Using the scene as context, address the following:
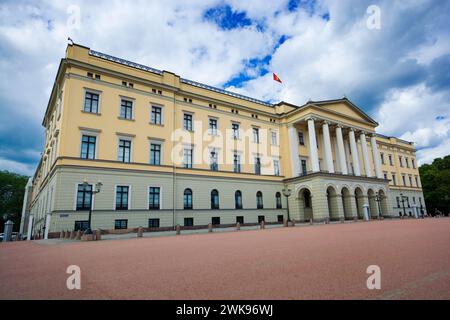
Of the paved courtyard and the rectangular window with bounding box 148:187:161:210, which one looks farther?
the rectangular window with bounding box 148:187:161:210

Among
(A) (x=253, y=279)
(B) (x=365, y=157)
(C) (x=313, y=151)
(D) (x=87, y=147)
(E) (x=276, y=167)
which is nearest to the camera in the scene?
(A) (x=253, y=279)

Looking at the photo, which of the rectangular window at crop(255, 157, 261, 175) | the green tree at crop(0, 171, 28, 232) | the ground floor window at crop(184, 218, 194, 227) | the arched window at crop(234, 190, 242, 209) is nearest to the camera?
the ground floor window at crop(184, 218, 194, 227)

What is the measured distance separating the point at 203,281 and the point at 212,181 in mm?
25018

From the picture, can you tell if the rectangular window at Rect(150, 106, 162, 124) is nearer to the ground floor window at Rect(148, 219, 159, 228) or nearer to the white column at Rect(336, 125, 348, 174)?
the ground floor window at Rect(148, 219, 159, 228)

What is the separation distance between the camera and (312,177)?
32.5 meters

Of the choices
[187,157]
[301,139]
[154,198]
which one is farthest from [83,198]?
[301,139]

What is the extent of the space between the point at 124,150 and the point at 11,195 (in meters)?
55.7

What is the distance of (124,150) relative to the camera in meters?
25.1

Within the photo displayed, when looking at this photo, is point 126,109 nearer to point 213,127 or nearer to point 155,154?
point 155,154

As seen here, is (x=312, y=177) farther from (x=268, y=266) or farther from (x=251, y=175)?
(x=268, y=266)

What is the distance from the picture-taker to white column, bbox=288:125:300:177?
3589 centimetres

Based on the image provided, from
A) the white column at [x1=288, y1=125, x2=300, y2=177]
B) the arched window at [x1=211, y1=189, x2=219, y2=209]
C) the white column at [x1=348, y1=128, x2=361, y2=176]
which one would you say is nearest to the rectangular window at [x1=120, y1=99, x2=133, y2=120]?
the arched window at [x1=211, y1=189, x2=219, y2=209]

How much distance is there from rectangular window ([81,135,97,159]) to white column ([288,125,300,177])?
24.3m
